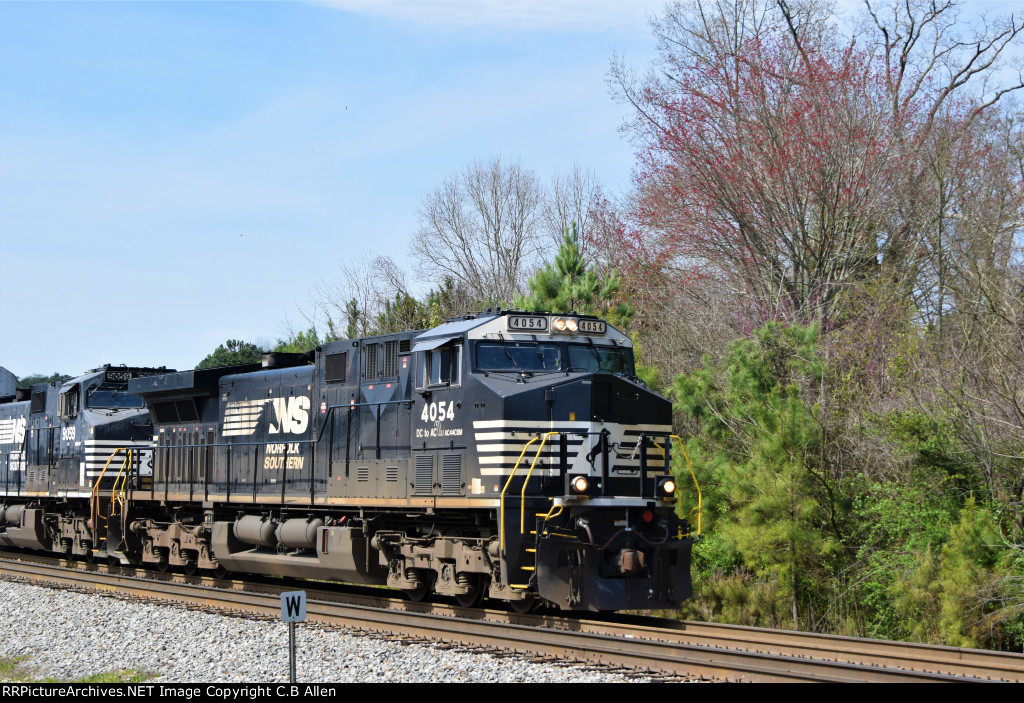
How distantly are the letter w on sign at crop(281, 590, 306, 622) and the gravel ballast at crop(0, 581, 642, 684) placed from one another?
71 cm

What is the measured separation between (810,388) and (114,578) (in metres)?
11.8

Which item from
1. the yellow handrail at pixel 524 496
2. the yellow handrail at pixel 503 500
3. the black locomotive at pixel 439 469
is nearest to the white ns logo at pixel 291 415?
the black locomotive at pixel 439 469

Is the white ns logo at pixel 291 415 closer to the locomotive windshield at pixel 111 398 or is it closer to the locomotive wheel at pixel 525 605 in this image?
the locomotive wheel at pixel 525 605

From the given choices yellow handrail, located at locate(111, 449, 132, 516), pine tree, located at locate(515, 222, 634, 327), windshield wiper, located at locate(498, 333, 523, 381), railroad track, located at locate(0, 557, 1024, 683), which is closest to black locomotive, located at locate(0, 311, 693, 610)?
windshield wiper, located at locate(498, 333, 523, 381)

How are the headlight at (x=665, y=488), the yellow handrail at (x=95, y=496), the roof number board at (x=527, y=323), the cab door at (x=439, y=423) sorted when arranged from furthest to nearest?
the yellow handrail at (x=95, y=496) → the roof number board at (x=527, y=323) → the cab door at (x=439, y=423) → the headlight at (x=665, y=488)

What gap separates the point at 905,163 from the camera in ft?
72.7

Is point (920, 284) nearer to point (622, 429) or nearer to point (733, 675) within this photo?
point (622, 429)

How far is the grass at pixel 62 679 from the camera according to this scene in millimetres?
9867

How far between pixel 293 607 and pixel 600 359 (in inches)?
216

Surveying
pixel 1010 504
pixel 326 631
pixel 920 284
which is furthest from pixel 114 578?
pixel 920 284

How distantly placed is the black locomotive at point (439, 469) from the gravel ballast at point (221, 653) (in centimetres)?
171

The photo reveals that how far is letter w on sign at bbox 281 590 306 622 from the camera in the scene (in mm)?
9195

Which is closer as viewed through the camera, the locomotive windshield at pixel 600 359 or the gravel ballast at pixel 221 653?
the gravel ballast at pixel 221 653

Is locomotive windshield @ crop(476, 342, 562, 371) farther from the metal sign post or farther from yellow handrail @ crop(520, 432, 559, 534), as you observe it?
the metal sign post
